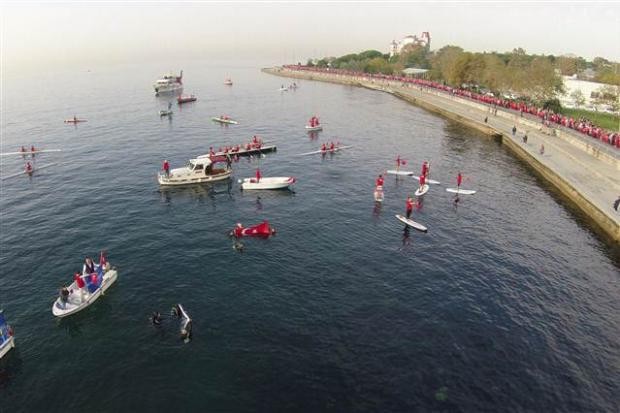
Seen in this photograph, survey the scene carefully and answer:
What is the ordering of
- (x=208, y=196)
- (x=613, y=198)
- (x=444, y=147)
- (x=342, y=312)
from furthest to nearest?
(x=444, y=147) < (x=208, y=196) < (x=613, y=198) < (x=342, y=312)

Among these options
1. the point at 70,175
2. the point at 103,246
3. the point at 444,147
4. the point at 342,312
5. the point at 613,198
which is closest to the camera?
the point at 342,312

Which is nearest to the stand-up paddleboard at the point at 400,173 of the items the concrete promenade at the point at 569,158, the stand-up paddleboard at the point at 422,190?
the stand-up paddleboard at the point at 422,190

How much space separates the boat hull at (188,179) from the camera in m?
60.1

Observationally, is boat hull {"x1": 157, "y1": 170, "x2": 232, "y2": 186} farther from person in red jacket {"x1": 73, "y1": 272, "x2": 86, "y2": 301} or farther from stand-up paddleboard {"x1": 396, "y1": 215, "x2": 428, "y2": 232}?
person in red jacket {"x1": 73, "y1": 272, "x2": 86, "y2": 301}

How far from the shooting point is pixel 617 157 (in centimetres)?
6000

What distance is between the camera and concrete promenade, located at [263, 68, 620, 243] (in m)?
49.4

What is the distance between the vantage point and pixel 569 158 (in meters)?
66.6

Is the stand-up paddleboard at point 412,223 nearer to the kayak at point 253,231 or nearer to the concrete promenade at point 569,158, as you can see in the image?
the kayak at point 253,231

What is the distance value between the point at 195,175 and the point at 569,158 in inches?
2346

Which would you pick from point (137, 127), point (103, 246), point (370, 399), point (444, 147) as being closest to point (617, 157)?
point (444, 147)

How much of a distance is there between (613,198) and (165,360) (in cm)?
5365

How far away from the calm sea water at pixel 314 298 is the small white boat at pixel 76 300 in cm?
80

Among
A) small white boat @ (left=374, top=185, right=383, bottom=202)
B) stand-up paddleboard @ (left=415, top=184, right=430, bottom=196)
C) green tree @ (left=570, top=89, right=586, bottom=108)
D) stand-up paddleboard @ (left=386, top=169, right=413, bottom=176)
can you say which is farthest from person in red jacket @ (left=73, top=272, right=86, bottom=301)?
green tree @ (left=570, top=89, right=586, bottom=108)

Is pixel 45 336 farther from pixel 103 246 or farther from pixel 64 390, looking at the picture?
pixel 103 246
